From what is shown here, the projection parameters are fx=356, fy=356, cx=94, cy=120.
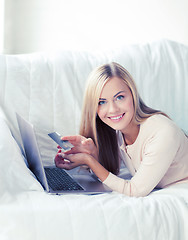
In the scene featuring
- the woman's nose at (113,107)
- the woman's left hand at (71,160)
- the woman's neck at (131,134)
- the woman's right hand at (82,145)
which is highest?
the woman's nose at (113,107)

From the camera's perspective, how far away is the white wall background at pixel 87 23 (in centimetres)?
179

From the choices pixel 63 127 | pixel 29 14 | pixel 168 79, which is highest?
pixel 29 14

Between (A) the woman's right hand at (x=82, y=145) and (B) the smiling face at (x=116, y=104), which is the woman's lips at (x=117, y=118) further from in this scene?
(A) the woman's right hand at (x=82, y=145)

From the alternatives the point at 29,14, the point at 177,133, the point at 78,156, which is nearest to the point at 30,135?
the point at 78,156

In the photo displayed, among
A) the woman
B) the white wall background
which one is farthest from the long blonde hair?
the white wall background

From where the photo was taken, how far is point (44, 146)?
1.37 m

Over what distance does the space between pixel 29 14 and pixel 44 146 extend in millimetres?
829

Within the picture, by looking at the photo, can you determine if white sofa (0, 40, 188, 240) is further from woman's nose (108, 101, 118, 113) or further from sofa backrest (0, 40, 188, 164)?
woman's nose (108, 101, 118, 113)

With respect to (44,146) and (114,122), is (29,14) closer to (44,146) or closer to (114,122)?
(44,146)

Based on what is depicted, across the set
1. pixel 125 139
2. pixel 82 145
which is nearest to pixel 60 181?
pixel 82 145

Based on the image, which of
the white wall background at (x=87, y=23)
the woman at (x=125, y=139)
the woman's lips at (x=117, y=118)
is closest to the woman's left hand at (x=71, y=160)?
the woman at (x=125, y=139)

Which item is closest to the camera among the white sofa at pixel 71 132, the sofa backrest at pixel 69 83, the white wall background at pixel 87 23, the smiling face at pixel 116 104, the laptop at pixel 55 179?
the white sofa at pixel 71 132

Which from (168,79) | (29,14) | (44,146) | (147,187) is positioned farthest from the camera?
(29,14)

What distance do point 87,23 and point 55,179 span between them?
101 cm
